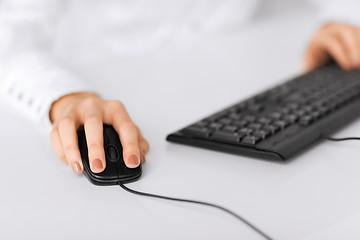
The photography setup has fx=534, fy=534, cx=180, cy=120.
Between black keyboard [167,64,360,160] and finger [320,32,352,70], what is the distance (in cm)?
13

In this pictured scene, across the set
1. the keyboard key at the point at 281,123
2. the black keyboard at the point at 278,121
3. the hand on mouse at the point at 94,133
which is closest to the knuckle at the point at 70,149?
the hand on mouse at the point at 94,133

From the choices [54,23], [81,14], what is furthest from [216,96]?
[81,14]

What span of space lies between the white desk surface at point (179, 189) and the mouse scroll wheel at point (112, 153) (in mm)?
32

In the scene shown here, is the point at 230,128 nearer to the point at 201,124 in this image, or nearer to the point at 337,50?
the point at 201,124

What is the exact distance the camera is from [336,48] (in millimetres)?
910

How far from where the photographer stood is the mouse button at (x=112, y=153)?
1.75 ft

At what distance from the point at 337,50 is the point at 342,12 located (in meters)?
0.19

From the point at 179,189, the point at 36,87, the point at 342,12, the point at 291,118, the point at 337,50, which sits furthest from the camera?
the point at 342,12

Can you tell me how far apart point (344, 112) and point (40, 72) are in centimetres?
43

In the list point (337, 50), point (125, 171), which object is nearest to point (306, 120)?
point (125, 171)

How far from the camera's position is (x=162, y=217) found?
→ 1.52 feet

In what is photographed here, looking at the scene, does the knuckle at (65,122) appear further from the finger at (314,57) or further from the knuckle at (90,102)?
the finger at (314,57)

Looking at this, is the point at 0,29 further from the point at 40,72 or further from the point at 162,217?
the point at 162,217

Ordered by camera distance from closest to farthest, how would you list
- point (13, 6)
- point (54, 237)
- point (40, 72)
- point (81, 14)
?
point (54, 237), point (40, 72), point (13, 6), point (81, 14)
